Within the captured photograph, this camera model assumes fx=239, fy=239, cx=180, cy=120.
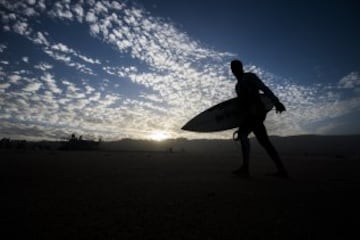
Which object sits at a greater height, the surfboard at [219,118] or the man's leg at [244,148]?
the surfboard at [219,118]

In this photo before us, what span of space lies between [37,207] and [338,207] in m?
2.11

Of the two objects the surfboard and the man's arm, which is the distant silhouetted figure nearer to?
the man's arm

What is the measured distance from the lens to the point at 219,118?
4703 mm

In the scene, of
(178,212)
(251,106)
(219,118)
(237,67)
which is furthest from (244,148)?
(178,212)

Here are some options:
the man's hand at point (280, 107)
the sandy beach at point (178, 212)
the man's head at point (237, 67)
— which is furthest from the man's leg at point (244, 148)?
the sandy beach at point (178, 212)

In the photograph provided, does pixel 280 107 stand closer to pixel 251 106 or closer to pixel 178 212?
pixel 251 106

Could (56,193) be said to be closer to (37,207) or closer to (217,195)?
(37,207)

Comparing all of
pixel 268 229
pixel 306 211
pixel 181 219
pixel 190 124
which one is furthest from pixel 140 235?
pixel 190 124

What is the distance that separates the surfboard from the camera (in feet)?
14.5

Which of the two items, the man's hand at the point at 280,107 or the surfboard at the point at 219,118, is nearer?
the man's hand at the point at 280,107

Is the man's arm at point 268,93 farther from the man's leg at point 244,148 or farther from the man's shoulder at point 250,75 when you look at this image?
the man's leg at point 244,148

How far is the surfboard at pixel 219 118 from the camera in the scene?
443 centimetres

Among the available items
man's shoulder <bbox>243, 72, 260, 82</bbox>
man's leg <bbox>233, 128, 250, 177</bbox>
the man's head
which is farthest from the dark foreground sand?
the man's head

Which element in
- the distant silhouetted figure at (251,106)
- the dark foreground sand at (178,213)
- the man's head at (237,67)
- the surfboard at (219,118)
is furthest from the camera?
the surfboard at (219,118)
